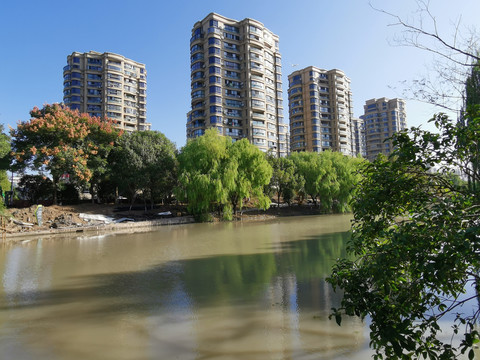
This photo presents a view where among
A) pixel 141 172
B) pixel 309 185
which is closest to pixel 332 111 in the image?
pixel 309 185

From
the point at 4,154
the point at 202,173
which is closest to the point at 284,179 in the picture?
the point at 202,173

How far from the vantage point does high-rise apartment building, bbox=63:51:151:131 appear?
59219 millimetres

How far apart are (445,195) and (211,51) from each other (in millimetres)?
50673

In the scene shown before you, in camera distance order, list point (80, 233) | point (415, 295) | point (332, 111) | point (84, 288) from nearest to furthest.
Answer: point (415, 295)
point (84, 288)
point (80, 233)
point (332, 111)

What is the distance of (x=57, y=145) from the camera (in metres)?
22.6

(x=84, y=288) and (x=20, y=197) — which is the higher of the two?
(x=20, y=197)

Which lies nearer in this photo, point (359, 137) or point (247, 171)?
point (247, 171)

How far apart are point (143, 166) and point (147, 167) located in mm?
396

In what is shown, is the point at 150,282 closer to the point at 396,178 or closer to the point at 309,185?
Answer: the point at 396,178

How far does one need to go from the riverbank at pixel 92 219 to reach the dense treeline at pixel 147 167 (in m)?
1.53

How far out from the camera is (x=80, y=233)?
19.3 m

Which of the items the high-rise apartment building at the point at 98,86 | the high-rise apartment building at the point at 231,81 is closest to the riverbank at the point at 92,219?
the high-rise apartment building at the point at 231,81

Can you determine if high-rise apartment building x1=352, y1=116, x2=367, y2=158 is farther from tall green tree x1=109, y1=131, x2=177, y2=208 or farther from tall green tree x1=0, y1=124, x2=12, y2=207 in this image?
tall green tree x1=0, y1=124, x2=12, y2=207

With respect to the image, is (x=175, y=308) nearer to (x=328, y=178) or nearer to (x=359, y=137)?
(x=328, y=178)
